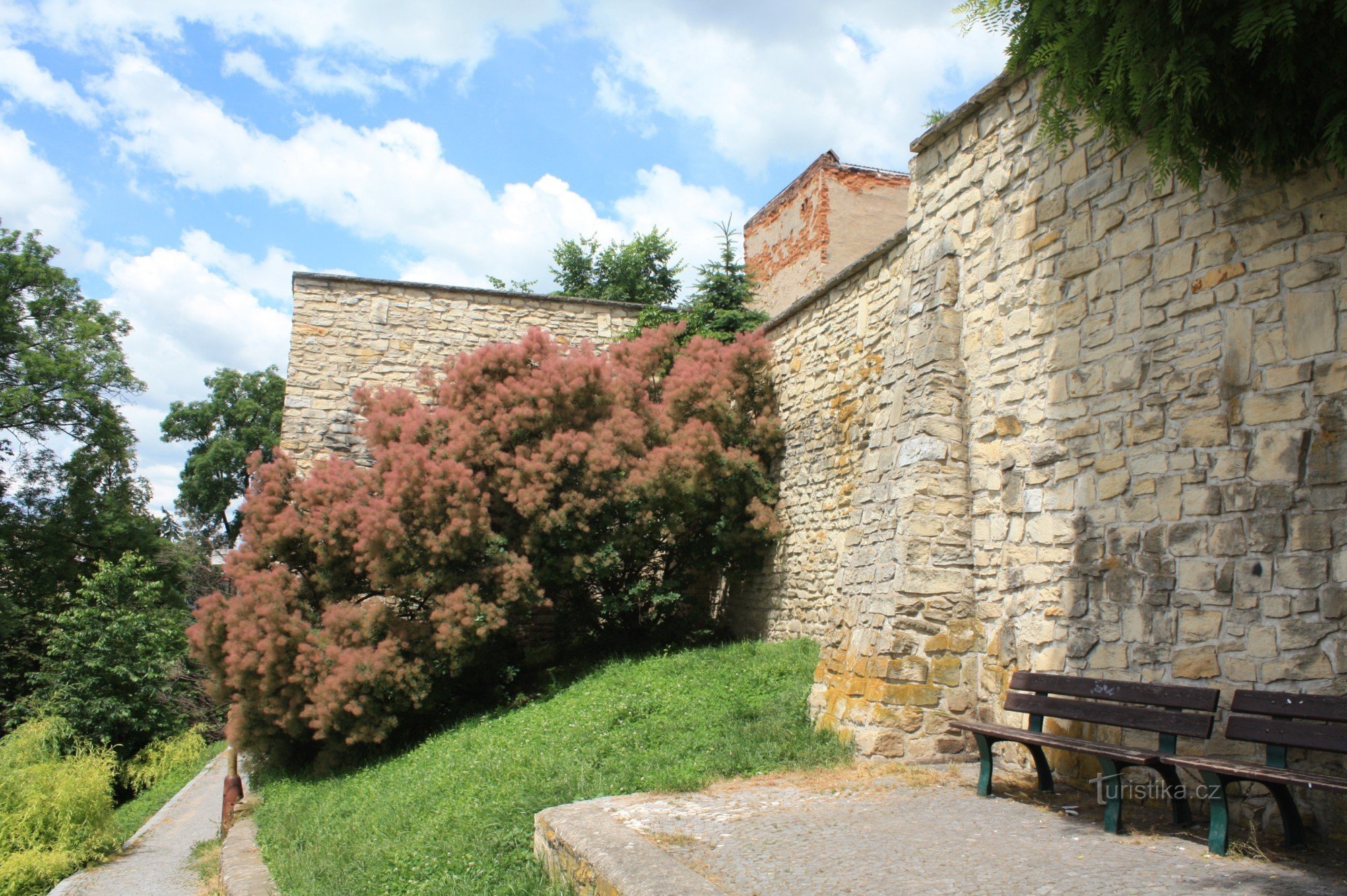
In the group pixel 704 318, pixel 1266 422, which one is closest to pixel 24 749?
pixel 704 318

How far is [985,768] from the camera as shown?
4.62 m

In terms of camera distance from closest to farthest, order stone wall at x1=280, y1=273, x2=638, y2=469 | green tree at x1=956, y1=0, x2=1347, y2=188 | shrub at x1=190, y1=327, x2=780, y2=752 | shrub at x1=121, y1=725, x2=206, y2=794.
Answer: green tree at x1=956, y1=0, x2=1347, y2=188, shrub at x1=190, y1=327, x2=780, y2=752, stone wall at x1=280, y1=273, x2=638, y2=469, shrub at x1=121, y1=725, x2=206, y2=794

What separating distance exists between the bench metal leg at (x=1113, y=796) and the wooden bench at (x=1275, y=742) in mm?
255

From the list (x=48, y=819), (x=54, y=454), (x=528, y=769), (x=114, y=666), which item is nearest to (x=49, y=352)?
(x=54, y=454)

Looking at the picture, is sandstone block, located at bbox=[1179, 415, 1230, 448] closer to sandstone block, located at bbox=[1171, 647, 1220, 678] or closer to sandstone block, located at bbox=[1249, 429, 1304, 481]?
sandstone block, located at bbox=[1249, 429, 1304, 481]

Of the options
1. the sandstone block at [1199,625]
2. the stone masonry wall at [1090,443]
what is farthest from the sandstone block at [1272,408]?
the sandstone block at [1199,625]

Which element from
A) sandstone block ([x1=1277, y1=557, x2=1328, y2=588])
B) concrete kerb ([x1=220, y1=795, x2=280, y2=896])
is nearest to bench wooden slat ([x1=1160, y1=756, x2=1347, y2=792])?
sandstone block ([x1=1277, y1=557, x2=1328, y2=588])

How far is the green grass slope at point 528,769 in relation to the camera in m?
5.06

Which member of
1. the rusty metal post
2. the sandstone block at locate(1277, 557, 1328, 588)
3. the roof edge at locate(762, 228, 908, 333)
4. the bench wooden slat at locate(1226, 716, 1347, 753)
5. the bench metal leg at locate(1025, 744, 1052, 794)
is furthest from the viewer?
the rusty metal post

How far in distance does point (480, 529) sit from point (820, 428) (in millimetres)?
3789

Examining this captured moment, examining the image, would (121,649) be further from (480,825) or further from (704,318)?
(480,825)

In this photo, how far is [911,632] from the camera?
548 centimetres

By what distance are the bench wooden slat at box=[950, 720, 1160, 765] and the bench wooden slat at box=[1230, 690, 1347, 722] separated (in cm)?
42

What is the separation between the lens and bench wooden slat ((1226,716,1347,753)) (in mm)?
3168
